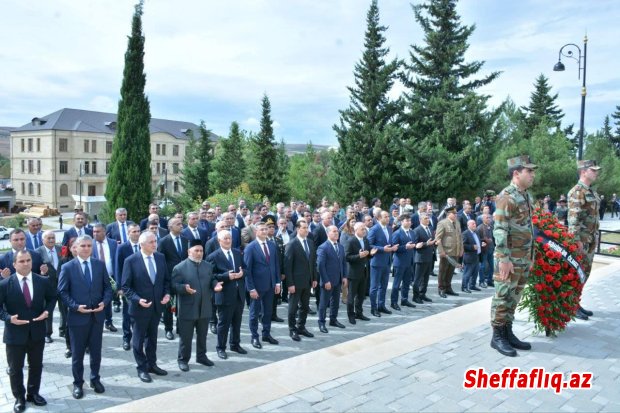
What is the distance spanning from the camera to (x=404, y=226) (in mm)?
9961

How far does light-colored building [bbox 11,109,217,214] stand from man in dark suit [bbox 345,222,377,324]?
50.3 meters

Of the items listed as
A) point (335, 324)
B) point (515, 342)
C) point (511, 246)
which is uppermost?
point (511, 246)

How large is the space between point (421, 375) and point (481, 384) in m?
0.61

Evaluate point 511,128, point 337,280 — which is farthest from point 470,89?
point 337,280

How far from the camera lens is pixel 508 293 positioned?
5.63 metres

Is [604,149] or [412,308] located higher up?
[604,149]

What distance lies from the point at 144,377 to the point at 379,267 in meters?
4.97

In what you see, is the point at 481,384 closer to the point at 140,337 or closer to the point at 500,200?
the point at 500,200

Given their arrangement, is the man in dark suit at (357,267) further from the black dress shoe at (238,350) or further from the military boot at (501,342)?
the military boot at (501,342)

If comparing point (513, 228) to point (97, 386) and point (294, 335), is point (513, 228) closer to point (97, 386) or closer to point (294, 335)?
point (294, 335)

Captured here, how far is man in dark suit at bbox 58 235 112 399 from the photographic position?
18.2 feet

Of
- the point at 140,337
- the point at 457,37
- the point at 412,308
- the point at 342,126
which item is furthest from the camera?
the point at 342,126

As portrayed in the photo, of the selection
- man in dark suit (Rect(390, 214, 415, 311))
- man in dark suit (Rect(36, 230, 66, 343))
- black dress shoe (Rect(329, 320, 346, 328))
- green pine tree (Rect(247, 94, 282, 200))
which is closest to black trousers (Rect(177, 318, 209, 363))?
man in dark suit (Rect(36, 230, 66, 343))

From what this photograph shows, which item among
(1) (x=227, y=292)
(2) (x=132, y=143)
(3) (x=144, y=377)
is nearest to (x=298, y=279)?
(1) (x=227, y=292)
